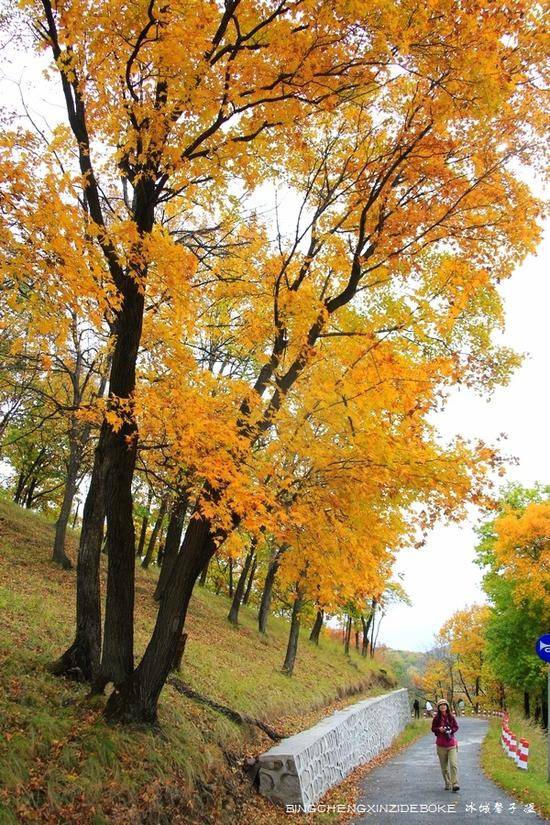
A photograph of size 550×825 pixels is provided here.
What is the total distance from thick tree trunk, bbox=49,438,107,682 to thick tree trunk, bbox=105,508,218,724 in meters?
1.13

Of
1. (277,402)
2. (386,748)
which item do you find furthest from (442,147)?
(386,748)

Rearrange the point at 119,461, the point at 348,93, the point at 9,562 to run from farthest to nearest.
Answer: the point at 9,562
the point at 119,461
the point at 348,93

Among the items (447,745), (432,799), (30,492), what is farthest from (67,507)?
(30,492)

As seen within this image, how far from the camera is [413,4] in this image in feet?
16.8

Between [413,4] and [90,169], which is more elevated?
[413,4]

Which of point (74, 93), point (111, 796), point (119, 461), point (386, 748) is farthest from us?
point (386, 748)

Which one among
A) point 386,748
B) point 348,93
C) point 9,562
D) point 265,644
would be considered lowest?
point 386,748

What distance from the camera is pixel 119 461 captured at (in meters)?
7.24

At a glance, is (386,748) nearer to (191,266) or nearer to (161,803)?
(161,803)

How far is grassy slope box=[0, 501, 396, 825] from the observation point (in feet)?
18.1

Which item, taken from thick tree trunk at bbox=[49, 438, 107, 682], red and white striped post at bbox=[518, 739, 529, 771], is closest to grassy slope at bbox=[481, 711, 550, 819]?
red and white striped post at bbox=[518, 739, 529, 771]

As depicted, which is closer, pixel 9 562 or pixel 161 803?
pixel 161 803

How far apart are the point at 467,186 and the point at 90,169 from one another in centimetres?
448

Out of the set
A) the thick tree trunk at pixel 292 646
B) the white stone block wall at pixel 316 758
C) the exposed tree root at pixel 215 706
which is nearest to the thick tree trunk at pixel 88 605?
the exposed tree root at pixel 215 706
